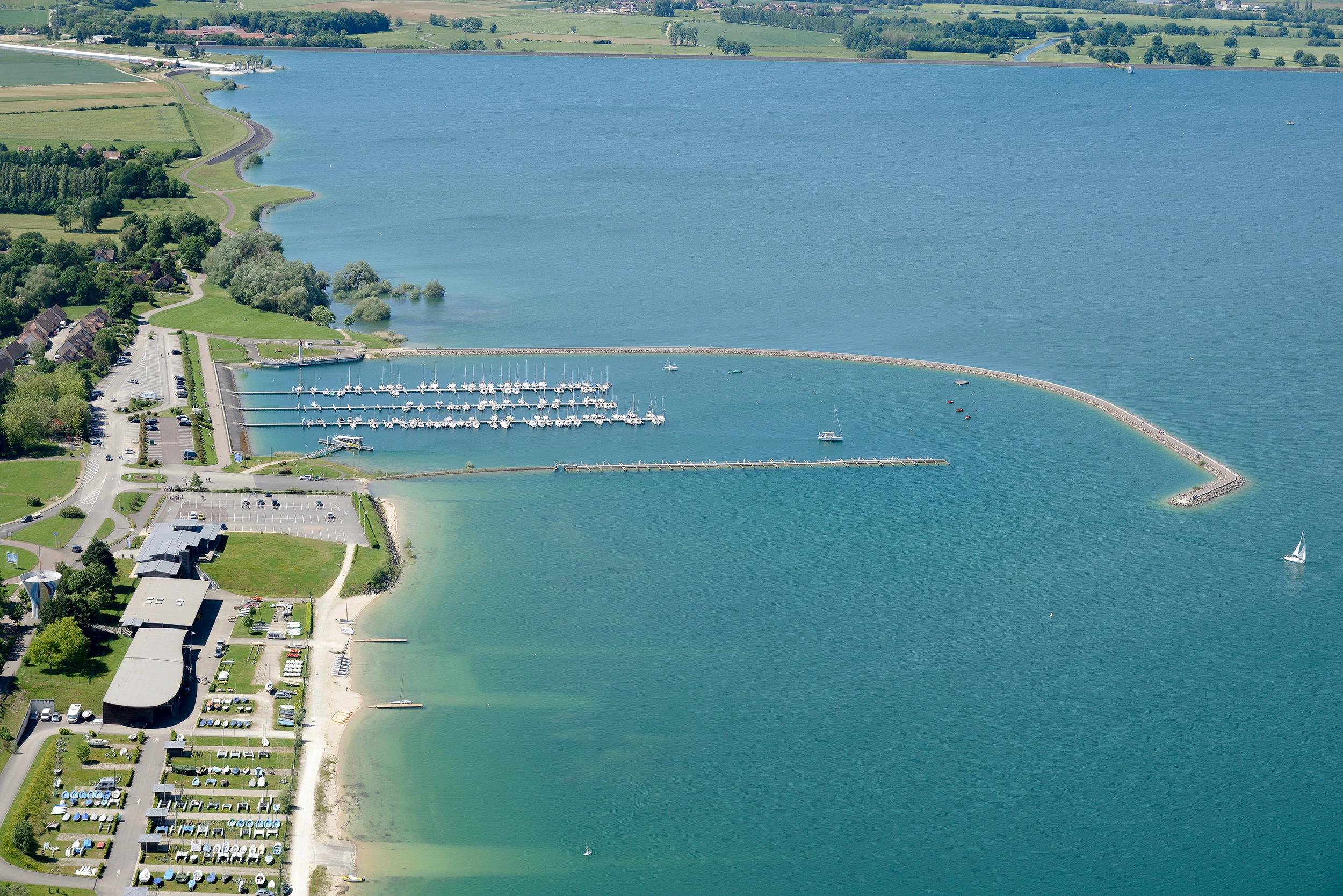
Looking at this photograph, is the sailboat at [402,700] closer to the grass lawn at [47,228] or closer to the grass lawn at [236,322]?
the grass lawn at [236,322]

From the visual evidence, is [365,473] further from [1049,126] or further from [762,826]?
[1049,126]

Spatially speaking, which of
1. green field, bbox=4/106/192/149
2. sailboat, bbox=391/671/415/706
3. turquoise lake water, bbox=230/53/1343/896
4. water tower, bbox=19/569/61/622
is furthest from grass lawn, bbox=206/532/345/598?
green field, bbox=4/106/192/149

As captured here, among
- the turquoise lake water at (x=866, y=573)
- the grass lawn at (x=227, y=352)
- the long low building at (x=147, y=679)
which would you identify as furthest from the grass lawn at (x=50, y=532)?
the grass lawn at (x=227, y=352)

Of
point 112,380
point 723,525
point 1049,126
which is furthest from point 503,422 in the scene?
point 1049,126

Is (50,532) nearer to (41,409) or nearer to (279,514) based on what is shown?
(279,514)

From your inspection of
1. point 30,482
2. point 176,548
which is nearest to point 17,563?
point 176,548

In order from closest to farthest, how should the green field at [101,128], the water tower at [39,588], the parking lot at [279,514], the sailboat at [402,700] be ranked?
the sailboat at [402,700] < the water tower at [39,588] < the parking lot at [279,514] < the green field at [101,128]

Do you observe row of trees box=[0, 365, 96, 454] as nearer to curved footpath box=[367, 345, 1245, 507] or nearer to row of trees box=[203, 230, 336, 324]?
curved footpath box=[367, 345, 1245, 507]
